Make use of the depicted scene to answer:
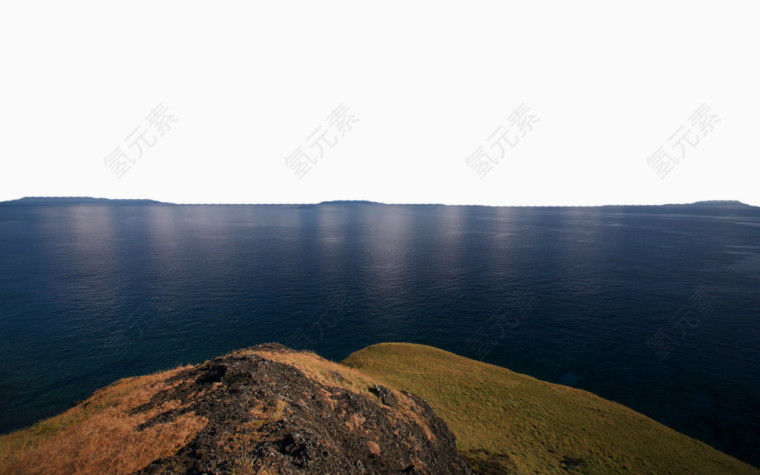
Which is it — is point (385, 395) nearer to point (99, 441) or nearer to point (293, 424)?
point (293, 424)

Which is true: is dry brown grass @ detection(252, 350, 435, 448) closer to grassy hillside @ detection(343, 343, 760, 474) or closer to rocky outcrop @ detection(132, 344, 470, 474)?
rocky outcrop @ detection(132, 344, 470, 474)

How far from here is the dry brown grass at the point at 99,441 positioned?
1388 centimetres

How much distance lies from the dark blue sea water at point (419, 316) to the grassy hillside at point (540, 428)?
719 centimetres

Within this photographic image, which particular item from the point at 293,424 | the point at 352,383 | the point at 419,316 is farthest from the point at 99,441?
the point at 419,316

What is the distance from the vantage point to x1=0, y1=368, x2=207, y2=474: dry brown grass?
13.9 meters

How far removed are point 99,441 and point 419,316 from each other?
54.9m

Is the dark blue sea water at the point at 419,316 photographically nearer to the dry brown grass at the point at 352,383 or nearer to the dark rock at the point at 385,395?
the dry brown grass at the point at 352,383

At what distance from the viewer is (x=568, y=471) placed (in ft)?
83.8

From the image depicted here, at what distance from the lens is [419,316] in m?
65.6

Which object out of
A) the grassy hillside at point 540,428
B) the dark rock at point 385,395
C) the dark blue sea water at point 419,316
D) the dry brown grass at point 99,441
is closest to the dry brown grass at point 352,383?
the dark rock at point 385,395

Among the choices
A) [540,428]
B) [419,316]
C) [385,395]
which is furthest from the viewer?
[419,316]

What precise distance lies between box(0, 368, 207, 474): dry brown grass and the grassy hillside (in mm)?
21387

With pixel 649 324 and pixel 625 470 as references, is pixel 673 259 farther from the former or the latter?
pixel 625 470

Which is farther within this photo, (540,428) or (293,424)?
(540,428)
